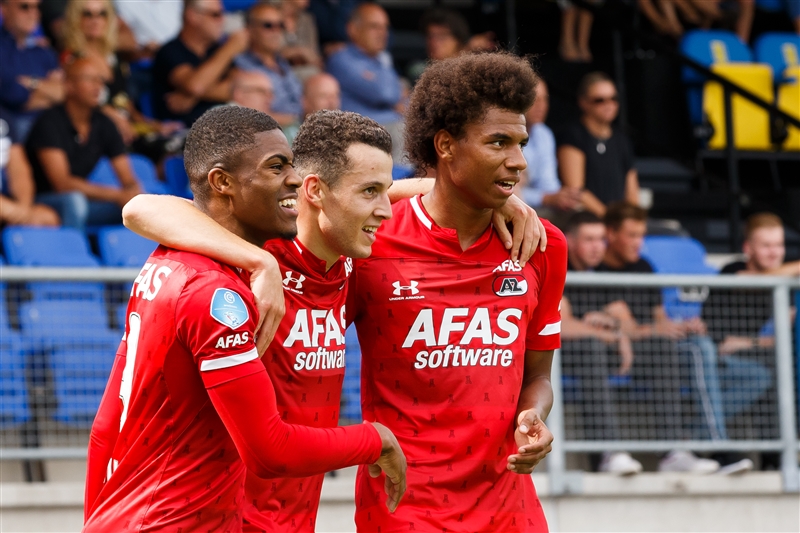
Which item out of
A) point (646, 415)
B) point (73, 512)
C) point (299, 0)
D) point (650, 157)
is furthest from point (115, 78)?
point (650, 157)

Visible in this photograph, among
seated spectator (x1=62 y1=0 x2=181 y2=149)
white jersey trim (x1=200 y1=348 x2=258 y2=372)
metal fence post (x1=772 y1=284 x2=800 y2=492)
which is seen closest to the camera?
white jersey trim (x1=200 y1=348 x2=258 y2=372)

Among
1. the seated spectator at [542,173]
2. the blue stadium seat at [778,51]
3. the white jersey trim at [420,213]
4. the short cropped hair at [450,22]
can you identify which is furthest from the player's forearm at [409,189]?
the blue stadium seat at [778,51]

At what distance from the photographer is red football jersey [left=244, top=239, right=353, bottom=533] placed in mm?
3016

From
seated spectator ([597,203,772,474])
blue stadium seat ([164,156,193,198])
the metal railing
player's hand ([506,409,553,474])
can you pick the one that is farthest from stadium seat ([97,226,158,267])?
player's hand ([506,409,553,474])

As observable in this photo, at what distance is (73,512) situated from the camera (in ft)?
17.7

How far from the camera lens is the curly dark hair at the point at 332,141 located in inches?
122

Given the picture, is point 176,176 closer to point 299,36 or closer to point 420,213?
point 299,36

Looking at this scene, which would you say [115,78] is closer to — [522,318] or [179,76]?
[179,76]

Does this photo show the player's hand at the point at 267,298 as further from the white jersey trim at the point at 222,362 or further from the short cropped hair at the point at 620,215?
the short cropped hair at the point at 620,215

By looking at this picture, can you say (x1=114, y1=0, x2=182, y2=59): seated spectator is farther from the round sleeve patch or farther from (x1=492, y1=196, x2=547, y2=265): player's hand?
the round sleeve patch

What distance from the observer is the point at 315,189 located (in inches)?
123

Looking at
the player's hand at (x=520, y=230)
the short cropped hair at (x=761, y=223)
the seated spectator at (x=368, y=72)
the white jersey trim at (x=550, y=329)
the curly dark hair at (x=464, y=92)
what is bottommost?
the white jersey trim at (x=550, y=329)

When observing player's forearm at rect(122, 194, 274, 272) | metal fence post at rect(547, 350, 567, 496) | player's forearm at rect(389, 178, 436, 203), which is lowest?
metal fence post at rect(547, 350, 567, 496)

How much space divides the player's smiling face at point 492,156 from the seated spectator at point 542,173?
4448mm
